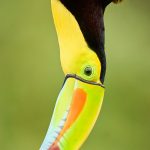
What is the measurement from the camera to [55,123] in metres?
2.12

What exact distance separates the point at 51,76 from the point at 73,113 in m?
2.57

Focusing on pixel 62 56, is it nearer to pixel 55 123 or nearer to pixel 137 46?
pixel 55 123

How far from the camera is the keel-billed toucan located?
212cm

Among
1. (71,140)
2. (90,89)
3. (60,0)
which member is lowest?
(71,140)

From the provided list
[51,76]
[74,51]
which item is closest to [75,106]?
[74,51]

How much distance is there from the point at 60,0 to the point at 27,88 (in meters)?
2.64

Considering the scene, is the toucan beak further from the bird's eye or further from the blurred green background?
the blurred green background

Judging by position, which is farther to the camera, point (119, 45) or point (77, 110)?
point (119, 45)

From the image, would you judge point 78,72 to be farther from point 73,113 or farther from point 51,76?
point 51,76

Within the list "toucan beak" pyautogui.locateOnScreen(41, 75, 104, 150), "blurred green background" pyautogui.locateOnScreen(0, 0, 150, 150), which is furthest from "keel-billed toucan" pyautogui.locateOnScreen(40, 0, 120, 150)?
"blurred green background" pyautogui.locateOnScreen(0, 0, 150, 150)

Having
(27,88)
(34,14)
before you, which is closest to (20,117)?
(27,88)

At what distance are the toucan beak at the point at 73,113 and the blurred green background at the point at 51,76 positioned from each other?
245 cm

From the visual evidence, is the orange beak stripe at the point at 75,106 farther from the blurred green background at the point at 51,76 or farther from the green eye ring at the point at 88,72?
the blurred green background at the point at 51,76

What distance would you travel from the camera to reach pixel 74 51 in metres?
2.15
